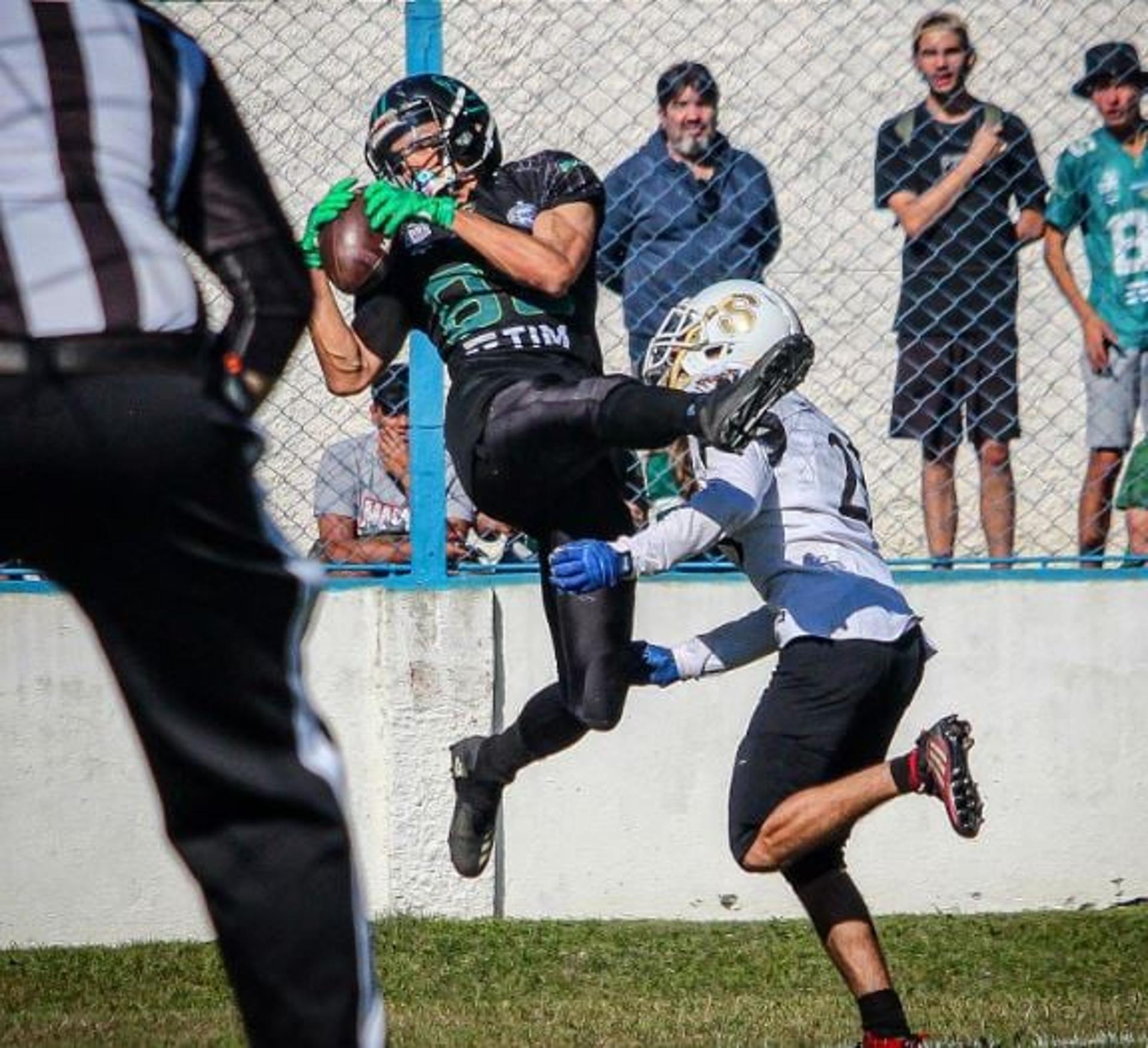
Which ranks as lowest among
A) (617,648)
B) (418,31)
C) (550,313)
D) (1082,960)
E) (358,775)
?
(1082,960)

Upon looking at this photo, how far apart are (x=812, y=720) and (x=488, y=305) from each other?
1.62 m

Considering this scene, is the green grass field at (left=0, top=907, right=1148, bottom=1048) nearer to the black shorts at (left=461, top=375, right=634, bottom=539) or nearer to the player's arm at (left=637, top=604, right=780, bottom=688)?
the player's arm at (left=637, top=604, right=780, bottom=688)

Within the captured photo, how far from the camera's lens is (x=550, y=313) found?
21.2 ft

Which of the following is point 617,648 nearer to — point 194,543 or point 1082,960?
point 1082,960

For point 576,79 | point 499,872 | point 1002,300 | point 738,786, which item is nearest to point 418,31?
point 576,79

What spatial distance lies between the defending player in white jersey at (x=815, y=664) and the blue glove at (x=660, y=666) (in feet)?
0.23

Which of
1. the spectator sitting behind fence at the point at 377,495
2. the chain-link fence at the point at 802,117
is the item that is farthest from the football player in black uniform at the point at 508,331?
the chain-link fence at the point at 802,117

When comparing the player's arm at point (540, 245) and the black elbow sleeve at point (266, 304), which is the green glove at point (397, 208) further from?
the black elbow sleeve at point (266, 304)

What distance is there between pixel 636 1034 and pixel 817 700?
3.80ft

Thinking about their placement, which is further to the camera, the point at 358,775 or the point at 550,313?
the point at 358,775

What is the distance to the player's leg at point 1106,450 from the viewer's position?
8.20m

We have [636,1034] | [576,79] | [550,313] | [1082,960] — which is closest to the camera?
[636,1034]

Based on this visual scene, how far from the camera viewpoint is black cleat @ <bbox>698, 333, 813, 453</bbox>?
543 cm

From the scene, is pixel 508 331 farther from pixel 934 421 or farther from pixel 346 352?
pixel 934 421
